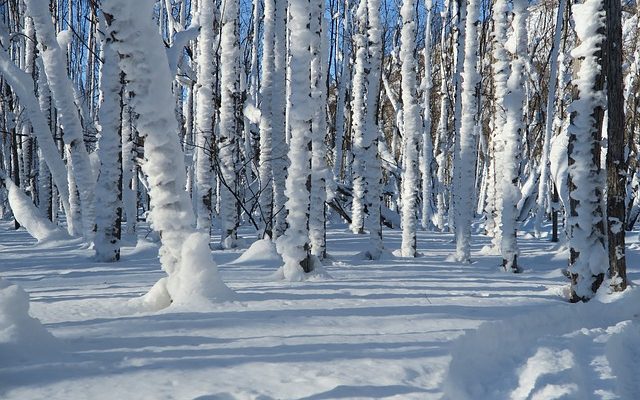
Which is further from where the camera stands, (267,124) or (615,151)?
(267,124)

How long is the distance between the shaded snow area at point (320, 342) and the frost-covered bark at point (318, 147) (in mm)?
1395

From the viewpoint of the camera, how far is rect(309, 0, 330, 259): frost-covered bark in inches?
262

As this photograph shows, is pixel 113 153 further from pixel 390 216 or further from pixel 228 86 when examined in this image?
pixel 390 216

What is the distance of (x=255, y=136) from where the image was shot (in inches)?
539

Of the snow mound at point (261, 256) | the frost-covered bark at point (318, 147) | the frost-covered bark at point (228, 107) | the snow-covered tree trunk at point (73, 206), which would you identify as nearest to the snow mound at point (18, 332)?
the frost-covered bark at point (318, 147)

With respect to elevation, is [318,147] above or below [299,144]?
above

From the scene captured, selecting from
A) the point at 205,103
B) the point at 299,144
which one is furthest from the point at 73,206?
the point at 299,144

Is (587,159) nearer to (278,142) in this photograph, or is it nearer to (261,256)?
(261,256)

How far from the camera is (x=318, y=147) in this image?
7.70 meters

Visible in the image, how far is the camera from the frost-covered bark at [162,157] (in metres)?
4.26

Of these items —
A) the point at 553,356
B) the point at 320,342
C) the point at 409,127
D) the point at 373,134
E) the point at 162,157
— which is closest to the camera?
the point at 320,342

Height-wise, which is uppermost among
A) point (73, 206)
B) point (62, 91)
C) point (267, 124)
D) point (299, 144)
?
point (62, 91)

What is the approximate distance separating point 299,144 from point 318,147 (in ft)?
5.40

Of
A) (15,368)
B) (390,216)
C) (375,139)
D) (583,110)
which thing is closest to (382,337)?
(15,368)
